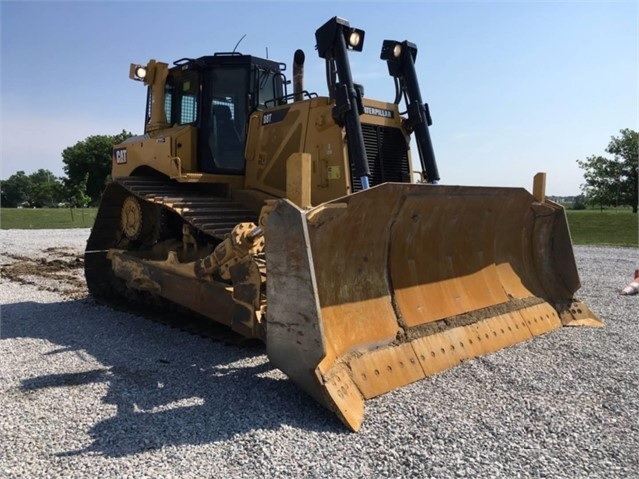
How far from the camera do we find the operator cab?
21.3ft

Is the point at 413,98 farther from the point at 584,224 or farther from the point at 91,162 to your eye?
the point at 91,162

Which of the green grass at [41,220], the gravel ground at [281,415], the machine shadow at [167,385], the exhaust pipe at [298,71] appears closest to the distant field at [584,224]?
the green grass at [41,220]

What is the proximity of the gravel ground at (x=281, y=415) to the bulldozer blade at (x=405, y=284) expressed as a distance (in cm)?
21

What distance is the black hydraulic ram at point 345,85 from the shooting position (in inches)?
203

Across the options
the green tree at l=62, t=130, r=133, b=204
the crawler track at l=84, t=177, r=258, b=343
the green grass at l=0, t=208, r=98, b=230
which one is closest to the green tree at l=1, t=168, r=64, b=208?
the green tree at l=62, t=130, r=133, b=204

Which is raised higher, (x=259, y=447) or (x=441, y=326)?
(x=441, y=326)

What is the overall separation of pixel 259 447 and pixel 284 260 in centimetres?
119

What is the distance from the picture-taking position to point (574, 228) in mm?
24312

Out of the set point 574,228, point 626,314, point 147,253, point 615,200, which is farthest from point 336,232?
point 615,200

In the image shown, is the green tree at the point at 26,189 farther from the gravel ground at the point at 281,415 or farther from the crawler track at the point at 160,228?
the gravel ground at the point at 281,415

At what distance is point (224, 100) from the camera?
259 inches

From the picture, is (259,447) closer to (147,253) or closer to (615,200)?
(147,253)

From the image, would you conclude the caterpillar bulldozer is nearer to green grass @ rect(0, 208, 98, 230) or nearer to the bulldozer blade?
the bulldozer blade

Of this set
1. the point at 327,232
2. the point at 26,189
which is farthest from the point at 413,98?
the point at 26,189
